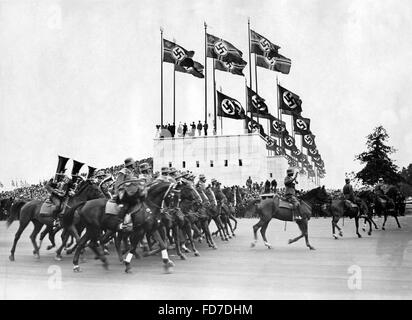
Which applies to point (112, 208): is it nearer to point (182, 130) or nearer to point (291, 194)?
point (291, 194)

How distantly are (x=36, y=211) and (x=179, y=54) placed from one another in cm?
2259

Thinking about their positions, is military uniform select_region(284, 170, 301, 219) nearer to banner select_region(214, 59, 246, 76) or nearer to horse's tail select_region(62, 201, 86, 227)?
horse's tail select_region(62, 201, 86, 227)

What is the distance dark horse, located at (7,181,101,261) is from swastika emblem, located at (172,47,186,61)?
21387 mm

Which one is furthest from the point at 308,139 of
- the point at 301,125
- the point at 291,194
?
the point at 291,194

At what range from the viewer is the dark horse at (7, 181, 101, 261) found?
13.6 meters

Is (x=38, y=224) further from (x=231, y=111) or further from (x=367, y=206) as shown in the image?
(x=231, y=111)

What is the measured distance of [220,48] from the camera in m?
33.9

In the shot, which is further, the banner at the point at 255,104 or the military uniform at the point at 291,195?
the banner at the point at 255,104

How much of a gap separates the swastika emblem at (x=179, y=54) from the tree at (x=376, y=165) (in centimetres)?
1605

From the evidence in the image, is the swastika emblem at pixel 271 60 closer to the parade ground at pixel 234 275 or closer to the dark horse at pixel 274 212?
the dark horse at pixel 274 212

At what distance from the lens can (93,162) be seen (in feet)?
58.0

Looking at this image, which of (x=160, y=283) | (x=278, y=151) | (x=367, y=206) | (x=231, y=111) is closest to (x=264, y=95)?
(x=278, y=151)

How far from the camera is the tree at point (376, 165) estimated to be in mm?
22375

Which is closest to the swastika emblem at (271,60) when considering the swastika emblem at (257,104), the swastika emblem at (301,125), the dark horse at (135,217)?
the swastika emblem at (257,104)
